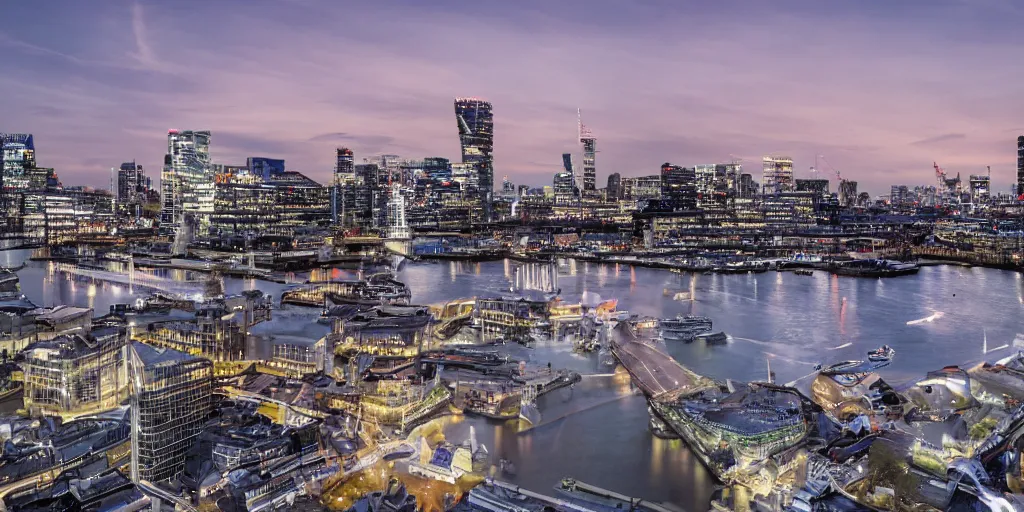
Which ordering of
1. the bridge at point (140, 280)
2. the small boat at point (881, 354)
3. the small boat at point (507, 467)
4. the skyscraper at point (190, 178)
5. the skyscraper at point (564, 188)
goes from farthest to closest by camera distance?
1. the skyscraper at point (564, 188)
2. the skyscraper at point (190, 178)
3. the bridge at point (140, 280)
4. the small boat at point (881, 354)
5. the small boat at point (507, 467)

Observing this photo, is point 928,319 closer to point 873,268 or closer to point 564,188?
point 873,268

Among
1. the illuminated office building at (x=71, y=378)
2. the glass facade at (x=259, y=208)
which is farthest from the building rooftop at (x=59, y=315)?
the glass facade at (x=259, y=208)

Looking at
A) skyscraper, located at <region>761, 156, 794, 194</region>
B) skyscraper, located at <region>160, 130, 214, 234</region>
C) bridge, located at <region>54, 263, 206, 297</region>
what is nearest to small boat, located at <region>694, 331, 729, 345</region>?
bridge, located at <region>54, 263, 206, 297</region>

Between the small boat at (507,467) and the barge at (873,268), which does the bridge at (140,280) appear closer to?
the small boat at (507,467)

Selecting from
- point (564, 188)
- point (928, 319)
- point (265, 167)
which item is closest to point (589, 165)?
point (564, 188)

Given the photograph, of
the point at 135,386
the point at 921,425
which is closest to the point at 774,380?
the point at 921,425

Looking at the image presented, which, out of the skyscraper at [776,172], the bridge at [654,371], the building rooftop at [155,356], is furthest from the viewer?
the skyscraper at [776,172]

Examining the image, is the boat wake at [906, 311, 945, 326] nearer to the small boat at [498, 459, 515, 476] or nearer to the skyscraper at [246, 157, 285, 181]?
the small boat at [498, 459, 515, 476]
